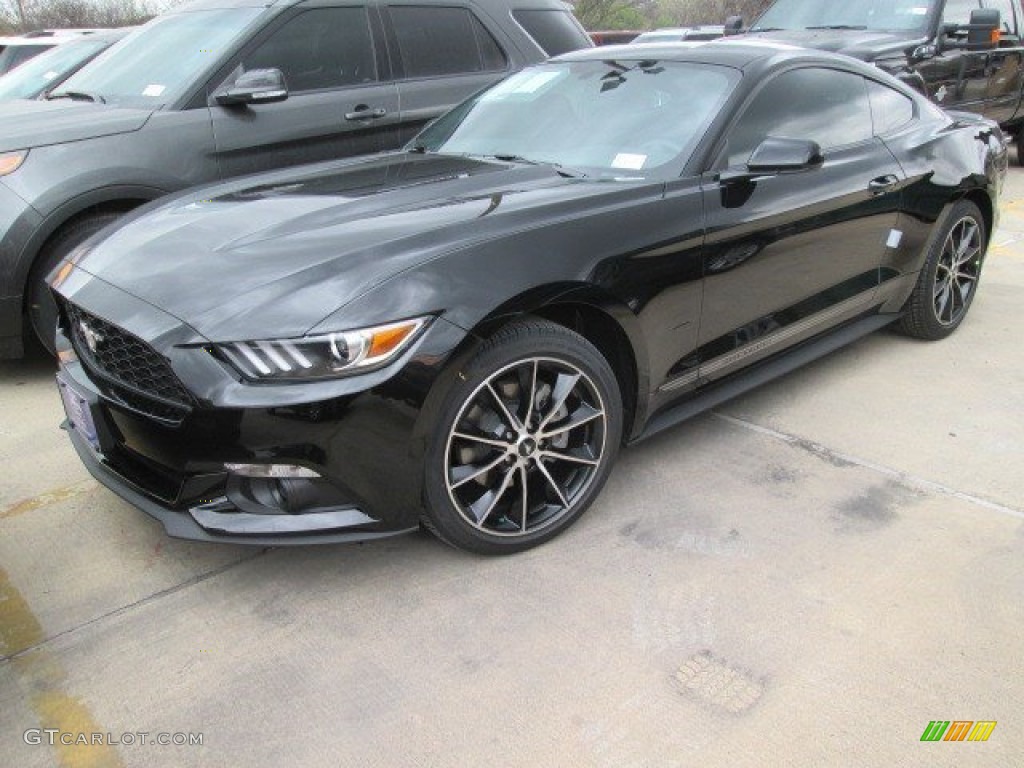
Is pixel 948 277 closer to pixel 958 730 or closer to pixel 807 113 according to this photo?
pixel 807 113

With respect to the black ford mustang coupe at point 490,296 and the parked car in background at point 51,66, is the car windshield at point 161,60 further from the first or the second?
the black ford mustang coupe at point 490,296

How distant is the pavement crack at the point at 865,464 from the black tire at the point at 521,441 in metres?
0.99

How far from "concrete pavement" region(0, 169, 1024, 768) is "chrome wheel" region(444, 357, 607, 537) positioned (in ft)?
0.52

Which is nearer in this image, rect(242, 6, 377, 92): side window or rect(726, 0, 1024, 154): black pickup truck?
rect(242, 6, 377, 92): side window

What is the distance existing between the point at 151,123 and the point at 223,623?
2.93 meters

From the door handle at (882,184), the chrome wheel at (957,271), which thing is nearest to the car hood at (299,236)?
the door handle at (882,184)

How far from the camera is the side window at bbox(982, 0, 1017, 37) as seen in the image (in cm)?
846

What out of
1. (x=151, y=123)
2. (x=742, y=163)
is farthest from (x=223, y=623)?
(x=151, y=123)

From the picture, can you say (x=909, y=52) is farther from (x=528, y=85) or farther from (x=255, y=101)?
(x=255, y=101)

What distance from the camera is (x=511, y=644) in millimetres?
2527

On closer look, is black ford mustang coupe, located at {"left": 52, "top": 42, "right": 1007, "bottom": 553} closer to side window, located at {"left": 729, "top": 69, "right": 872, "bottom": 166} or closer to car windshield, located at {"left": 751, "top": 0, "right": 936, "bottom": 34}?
side window, located at {"left": 729, "top": 69, "right": 872, "bottom": 166}

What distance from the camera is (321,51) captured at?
512cm

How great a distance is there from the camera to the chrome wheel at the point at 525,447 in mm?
2717

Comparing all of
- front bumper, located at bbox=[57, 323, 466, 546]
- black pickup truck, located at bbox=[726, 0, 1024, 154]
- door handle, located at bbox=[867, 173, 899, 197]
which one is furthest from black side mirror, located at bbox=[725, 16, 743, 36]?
front bumper, located at bbox=[57, 323, 466, 546]
